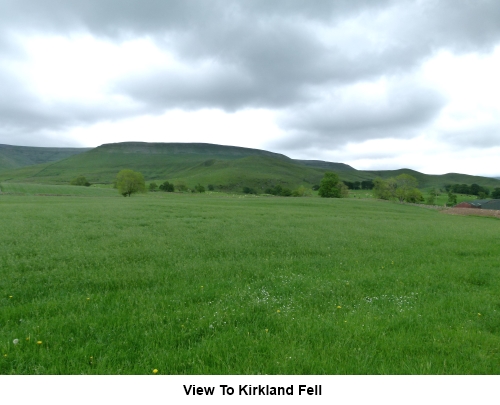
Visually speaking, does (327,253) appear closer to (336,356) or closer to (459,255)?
(459,255)

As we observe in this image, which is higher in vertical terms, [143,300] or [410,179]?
[410,179]

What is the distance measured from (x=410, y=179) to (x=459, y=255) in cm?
10667

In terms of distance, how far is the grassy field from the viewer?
197 inches

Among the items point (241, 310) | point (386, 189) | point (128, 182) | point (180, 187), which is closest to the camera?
point (241, 310)

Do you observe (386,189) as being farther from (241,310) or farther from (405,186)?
(241,310)

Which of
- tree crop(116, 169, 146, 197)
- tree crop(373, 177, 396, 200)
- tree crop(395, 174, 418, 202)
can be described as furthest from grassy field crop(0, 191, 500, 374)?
tree crop(373, 177, 396, 200)

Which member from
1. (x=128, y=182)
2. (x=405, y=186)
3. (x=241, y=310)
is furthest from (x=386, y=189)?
(x=241, y=310)

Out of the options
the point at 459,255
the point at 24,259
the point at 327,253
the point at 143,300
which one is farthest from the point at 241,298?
the point at 459,255

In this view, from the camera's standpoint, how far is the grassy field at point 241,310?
4996 millimetres

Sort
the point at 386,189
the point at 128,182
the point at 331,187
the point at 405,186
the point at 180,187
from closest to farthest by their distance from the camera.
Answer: the point at 128,182 → the point at 405,186 → the point at 386,189 → the point at 331,187 → the point at 180,187

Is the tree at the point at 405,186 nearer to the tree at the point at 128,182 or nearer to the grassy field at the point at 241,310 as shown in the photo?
the tree at the point at 128,182

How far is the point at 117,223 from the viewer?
2114 cm

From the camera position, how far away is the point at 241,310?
22.6 feet

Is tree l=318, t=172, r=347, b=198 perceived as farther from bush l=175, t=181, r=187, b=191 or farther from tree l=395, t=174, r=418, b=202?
bush l=175, t=181, r=187, b=191
